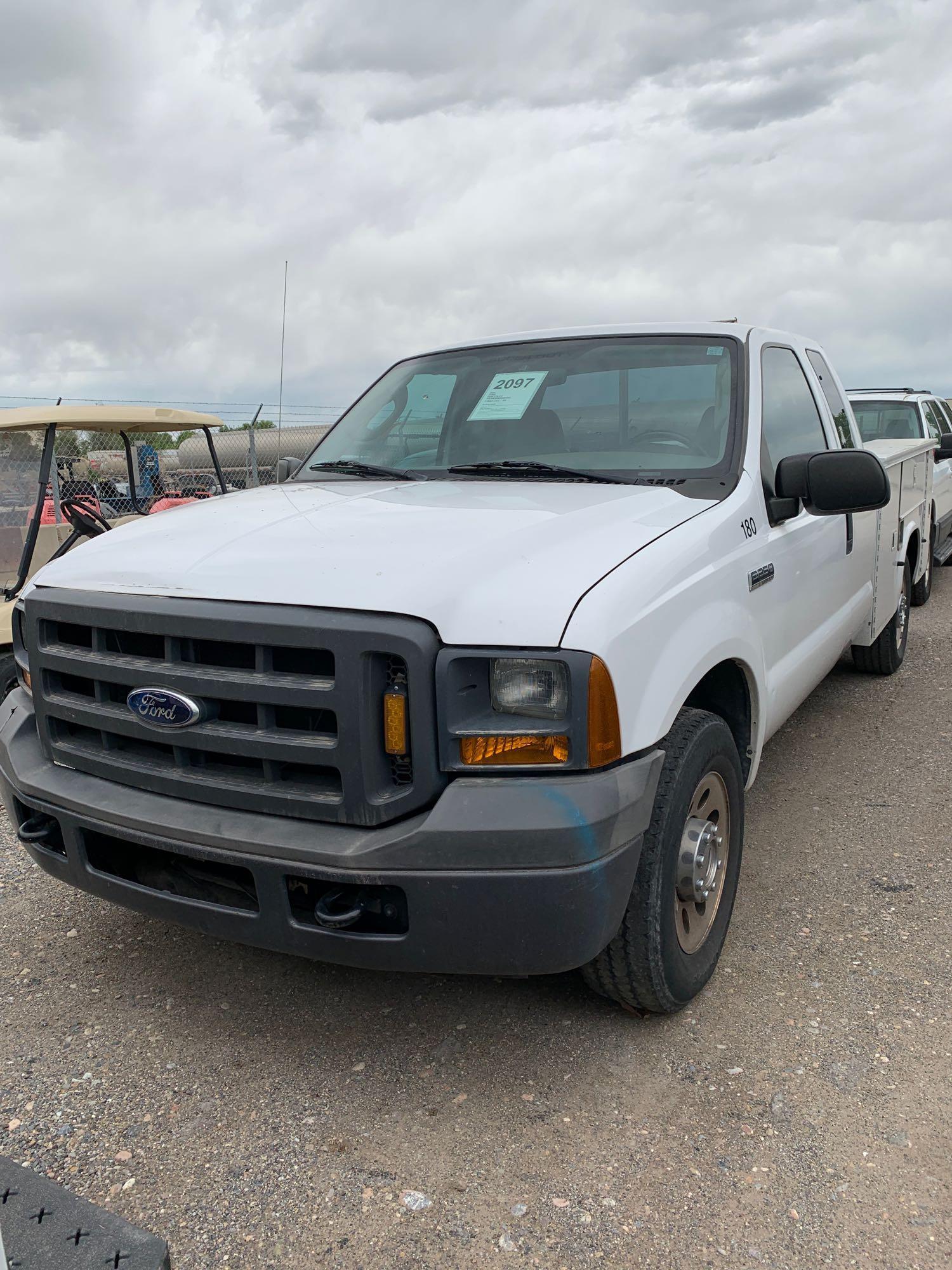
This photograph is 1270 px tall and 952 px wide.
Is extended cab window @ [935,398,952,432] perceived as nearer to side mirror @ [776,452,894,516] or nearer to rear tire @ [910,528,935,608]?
rear tire @ [910,528,935,608]

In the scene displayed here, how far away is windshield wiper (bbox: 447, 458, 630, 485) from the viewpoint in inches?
132

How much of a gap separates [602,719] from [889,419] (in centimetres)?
948

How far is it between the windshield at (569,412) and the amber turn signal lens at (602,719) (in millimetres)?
1272

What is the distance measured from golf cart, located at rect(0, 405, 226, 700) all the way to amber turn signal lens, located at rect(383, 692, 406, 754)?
3060mm

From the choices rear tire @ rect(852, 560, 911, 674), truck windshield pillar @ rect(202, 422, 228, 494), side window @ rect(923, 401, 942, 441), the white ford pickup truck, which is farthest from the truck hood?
side window @ rect(923, 401, 942, 441)

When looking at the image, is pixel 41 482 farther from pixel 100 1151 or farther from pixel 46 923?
pixel 100 1151

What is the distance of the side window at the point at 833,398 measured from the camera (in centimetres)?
479

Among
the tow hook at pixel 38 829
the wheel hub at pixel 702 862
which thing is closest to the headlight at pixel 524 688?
the wheel hub at pixel 702 862

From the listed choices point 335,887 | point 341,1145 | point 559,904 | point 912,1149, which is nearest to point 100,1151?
point 341,1145

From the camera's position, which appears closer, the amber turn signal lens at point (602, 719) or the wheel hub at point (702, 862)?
the amber turn signal lens at point (602, 719)

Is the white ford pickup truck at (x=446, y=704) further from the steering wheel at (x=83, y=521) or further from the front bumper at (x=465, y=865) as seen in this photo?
the steering wheel at (x=83, y=521)

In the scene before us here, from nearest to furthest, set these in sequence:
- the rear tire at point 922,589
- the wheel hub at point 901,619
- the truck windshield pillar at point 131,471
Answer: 1. the truck windshield pillar at point 131,471
2. the wheel hub at point 901,619
3. the rear tire at point 922,589

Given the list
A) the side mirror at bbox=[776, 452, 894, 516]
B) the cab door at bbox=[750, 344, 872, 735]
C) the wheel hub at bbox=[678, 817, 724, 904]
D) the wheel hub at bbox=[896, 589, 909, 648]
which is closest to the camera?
the wheel hub at bbox=[678, 817, 724, 904]

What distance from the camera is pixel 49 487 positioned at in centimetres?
571
